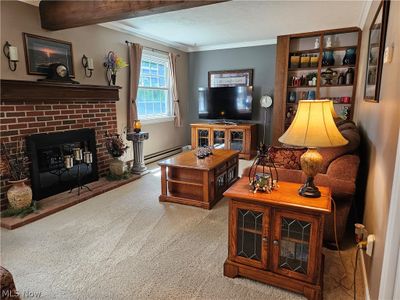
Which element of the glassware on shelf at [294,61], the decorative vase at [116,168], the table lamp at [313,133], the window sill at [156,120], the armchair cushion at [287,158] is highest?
the glassware on shelf at [294,61]

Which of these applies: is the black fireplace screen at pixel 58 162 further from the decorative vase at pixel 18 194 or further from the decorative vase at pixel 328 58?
the decorative vase at pixel 328 58

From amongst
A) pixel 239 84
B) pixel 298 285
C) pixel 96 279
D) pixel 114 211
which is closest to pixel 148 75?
pixel 239 84

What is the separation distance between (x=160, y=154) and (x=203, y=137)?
1024 millimetres

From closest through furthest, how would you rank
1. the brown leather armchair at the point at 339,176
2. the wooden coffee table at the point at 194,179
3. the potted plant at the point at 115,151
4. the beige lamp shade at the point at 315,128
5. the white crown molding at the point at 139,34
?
1. the beige lamp shade at the point at 315,128
2. the brown leather armchair at the point at 339,176
3. the wooden coffee table at the point at 194,179
4. the potted plant at the point at 115,151
5. the white crown molding at the point at 139,34

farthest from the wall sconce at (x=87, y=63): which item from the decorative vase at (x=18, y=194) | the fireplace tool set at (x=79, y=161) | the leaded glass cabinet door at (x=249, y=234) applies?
the leaded glass cabinet door at (x=249, y=234)

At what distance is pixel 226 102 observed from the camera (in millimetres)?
5691

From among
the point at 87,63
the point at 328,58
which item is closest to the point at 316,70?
the point at 328,58

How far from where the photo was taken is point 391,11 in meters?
1.70

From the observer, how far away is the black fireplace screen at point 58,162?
3090mm

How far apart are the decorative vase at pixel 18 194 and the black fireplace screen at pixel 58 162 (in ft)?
0.89

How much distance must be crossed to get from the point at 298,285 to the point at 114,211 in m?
2.06

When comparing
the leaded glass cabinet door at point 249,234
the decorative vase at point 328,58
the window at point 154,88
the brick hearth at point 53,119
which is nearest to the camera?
the leaded glass cabinet door at point 249,234

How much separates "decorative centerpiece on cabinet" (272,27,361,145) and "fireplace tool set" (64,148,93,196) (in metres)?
3.52

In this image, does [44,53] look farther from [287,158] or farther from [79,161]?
[287,158]
